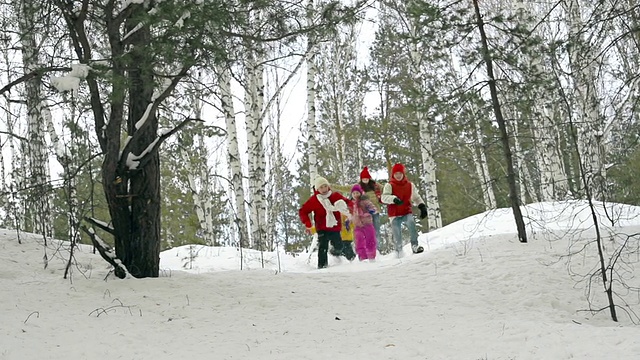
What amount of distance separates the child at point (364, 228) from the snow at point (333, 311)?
1240 millimetres

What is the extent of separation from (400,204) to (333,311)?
4017mm

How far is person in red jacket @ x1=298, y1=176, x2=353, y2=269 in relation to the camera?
9.88 meters

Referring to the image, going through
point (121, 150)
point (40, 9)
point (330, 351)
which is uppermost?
point (40, 9)

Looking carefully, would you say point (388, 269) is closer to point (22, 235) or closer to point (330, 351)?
point (330, 351)

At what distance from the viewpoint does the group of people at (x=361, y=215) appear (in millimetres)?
9852

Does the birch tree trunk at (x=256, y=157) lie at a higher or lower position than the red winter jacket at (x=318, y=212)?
higher

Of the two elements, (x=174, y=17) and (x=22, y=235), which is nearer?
(x=174, y=17)

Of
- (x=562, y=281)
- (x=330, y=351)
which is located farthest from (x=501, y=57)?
(x=330, y=351)

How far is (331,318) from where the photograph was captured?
5.89 meters

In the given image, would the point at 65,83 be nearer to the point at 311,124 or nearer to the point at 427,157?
the point at 311,124

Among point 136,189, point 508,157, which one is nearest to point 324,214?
point 508,157

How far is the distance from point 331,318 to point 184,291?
6.02 ft

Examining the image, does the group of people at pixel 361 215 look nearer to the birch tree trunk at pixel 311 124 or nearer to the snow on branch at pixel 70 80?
the birch tree trunk at pixel 311 124

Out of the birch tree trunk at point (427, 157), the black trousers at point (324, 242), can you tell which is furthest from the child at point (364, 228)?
the birch tree trunk at point (427, 157)
